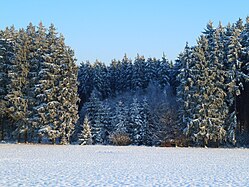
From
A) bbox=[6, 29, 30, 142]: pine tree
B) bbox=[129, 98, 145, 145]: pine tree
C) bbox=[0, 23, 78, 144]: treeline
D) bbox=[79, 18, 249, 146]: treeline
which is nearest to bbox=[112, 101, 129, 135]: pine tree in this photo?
bbox=[129, 98, 145, 145]: pine tree

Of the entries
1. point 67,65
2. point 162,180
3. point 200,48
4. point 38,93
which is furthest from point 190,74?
point 162,180

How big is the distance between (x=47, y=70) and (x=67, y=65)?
83.8 inches

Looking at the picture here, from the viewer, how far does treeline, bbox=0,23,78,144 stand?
34531mm

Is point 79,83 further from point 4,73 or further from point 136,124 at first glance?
point 136,124

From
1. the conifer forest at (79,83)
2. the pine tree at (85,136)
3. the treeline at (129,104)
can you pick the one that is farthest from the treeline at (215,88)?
the pine tree at (85,136)

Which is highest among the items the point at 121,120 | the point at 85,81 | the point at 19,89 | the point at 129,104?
the point at 85,81

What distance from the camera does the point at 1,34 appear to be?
39.5m

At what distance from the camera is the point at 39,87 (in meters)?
35.1

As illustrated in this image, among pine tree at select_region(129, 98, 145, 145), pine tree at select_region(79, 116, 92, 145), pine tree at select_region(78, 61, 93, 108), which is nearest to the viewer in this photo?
pine tree at select_region(79, 116, 92, 145)

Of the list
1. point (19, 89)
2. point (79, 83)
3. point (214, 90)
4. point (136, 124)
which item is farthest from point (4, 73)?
point (214, 90)

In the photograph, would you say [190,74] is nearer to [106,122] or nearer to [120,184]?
[106,122]

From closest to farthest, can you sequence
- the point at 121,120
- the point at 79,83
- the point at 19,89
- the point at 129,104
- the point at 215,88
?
the point at 215,88 → the point at 19,89 → the point at 79,83 → the point at 121,120 → the point at 129,104

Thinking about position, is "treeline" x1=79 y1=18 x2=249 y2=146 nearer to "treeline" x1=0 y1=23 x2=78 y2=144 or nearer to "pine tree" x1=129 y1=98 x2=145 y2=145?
"pine tree" x1=129 y1=98 x2=145 y2=145

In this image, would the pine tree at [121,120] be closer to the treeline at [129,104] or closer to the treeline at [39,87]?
the treeline at [129,104]
